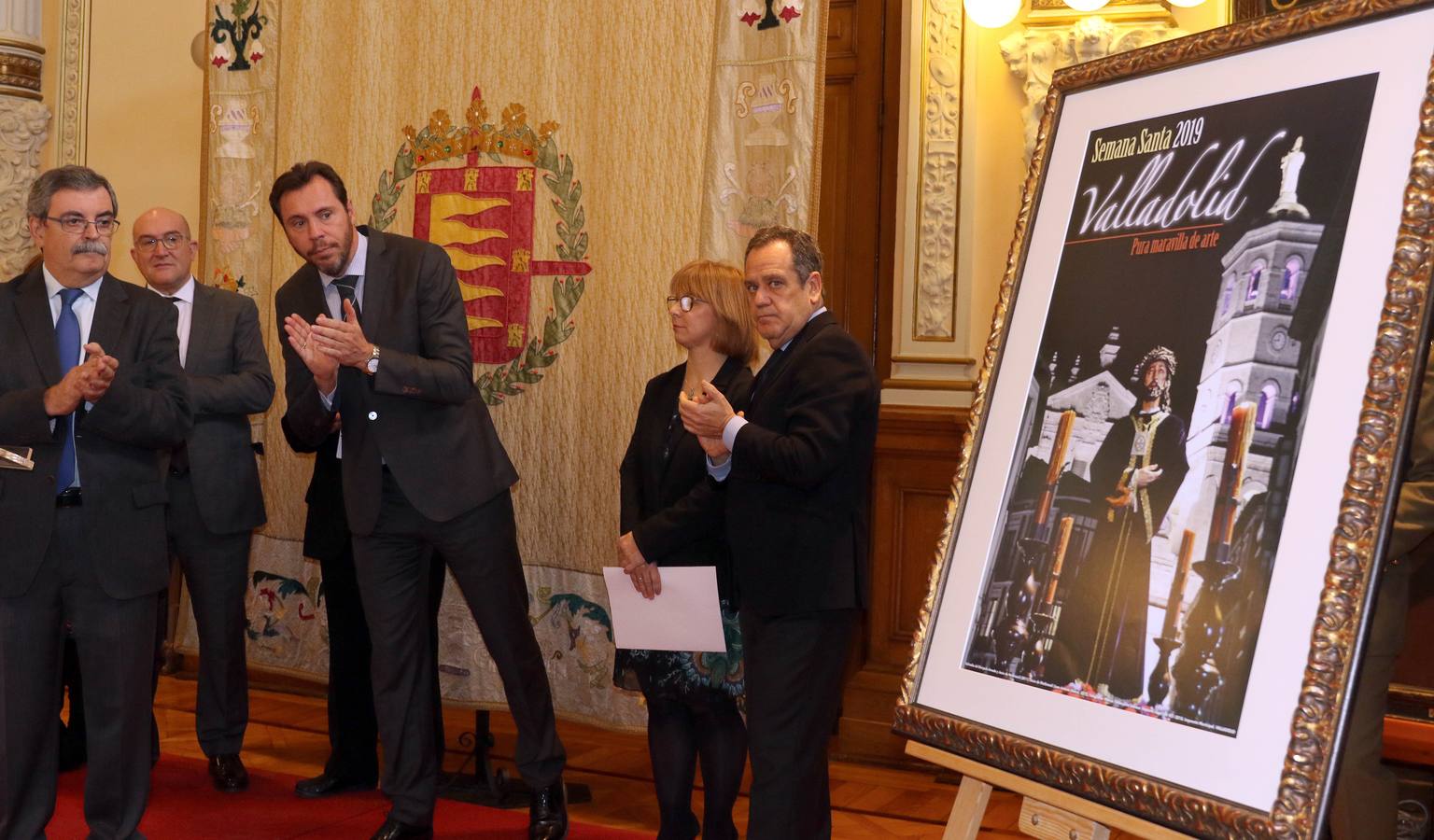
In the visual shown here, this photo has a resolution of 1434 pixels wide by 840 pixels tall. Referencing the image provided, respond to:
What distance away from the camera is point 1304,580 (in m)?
1.53

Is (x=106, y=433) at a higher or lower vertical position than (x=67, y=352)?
lower

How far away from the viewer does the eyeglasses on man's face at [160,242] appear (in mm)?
3887

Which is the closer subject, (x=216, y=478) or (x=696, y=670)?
(x=696, y=670)

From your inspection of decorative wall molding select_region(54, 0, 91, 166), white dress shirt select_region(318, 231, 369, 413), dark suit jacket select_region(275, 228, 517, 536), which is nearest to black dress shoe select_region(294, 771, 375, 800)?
dark suit jacket select_region(275, 228, 517, 536)

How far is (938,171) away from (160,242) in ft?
7.81

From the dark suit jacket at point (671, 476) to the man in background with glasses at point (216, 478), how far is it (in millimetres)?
1274

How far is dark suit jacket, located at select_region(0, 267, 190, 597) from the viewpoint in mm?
2832

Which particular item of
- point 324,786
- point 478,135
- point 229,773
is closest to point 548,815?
point 324,786

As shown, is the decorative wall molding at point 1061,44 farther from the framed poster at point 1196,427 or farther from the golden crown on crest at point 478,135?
the framed poster at point 1196,427

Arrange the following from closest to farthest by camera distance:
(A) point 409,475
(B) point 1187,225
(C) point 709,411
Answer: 1. (B) point 1187,225
2. (C) point 709,411
3. (A) point 409,475

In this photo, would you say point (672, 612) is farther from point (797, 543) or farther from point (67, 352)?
point (67, 352)

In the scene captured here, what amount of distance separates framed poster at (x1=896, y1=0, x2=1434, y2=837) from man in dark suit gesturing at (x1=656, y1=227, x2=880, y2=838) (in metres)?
0.51

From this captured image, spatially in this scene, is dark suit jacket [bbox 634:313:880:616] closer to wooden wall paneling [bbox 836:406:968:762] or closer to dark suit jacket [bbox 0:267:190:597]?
dark suit jacket [bbox 0:267:190:597]

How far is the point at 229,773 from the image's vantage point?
383 cm
